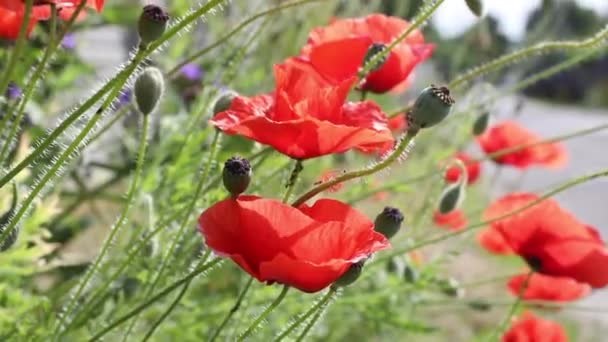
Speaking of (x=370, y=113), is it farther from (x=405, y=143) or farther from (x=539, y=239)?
(x=539, y=239)

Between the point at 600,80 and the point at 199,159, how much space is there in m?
19.7

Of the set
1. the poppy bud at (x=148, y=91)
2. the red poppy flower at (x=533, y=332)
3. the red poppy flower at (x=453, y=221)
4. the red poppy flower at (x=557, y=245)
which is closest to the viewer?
the poppy bud at (x=148, y=91)

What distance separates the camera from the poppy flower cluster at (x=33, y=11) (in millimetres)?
723

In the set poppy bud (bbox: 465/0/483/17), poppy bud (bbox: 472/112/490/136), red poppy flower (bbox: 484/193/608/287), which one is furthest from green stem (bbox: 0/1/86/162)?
poppy bud (bbox: 472/112/490/136)

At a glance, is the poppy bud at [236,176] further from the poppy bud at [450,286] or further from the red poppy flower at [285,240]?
the poppy bud at [450,286]

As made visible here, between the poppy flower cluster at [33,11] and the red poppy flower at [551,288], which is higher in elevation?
the red poppy flower at [551,288]

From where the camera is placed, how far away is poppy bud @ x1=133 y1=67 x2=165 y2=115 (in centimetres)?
81

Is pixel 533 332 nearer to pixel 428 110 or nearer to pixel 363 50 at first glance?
pixel 363 50

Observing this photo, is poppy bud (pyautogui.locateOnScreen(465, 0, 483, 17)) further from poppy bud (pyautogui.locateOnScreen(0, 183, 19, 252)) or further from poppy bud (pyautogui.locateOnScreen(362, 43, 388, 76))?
poppy bud (pyautogui.locateOnScreen(0, 183, 19, 252))

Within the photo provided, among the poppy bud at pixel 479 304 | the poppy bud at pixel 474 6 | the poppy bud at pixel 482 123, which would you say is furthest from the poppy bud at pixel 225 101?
the poppy bud at pixel 479 304

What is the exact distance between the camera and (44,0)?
27.3 inches

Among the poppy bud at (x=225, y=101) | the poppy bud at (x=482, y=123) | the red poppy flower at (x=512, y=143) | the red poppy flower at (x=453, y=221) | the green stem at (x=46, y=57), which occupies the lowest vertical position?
the green stem at (x=46, y=57)

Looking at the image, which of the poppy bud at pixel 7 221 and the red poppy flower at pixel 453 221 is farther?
the red poppy flower at pixel 453 221

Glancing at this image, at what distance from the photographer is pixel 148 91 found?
81 centimetres
